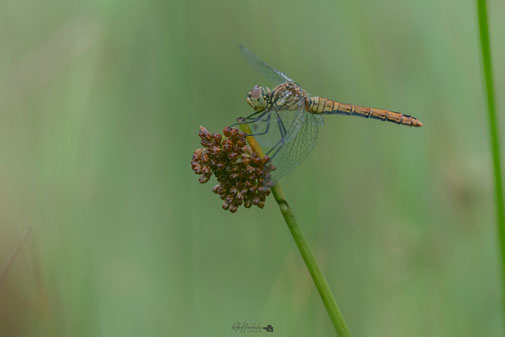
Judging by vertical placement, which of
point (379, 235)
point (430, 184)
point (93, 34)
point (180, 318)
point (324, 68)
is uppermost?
point (324, 68)

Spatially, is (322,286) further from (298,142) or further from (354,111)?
(354,111)

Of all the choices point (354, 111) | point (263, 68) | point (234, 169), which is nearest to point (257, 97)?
point (263, 68)

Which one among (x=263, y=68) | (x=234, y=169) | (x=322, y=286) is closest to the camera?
(x=322, y=286)

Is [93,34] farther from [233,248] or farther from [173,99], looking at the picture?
[233,248]

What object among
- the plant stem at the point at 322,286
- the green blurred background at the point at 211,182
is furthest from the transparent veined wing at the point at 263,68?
the plant stem at the point at 322,286

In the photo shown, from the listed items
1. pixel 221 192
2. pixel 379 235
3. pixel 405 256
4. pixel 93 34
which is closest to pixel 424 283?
pixel 405 256

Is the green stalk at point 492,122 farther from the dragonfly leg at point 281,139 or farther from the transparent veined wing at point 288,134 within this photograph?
the dragonfly leg at point 281,139
